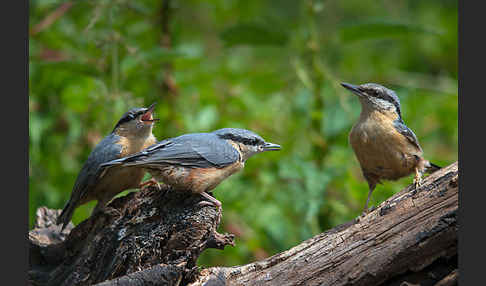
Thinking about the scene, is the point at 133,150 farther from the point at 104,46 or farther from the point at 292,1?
the point at 292,1

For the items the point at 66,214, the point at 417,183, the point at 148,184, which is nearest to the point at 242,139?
the point at 148,184

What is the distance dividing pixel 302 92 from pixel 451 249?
293 cm

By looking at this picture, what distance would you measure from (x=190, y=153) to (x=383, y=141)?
1253 mm

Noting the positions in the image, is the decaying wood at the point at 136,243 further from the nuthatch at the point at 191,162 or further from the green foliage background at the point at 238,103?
the green foliage background at the point at 238,103

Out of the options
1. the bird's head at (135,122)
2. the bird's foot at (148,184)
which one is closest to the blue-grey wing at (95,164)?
the bird's head at (135,122)

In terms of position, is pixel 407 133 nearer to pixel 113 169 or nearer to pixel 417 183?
pixel 417 183

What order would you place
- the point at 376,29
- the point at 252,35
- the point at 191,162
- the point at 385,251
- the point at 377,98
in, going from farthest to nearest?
the point at 252,35, the point at 376,29, the point at 377,98, the point at 191,162, the point at 385,251

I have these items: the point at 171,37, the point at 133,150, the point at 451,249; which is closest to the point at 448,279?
the point at 451,249

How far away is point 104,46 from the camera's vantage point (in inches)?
170

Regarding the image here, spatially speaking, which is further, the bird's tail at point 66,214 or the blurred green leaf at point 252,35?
the blurred green leaf at point 252,35

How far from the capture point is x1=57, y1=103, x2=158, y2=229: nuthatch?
3635mm

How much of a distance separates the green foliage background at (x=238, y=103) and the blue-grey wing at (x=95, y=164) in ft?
1.82

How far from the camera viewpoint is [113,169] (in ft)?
11.9

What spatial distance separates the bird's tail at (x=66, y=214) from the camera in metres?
3.69
